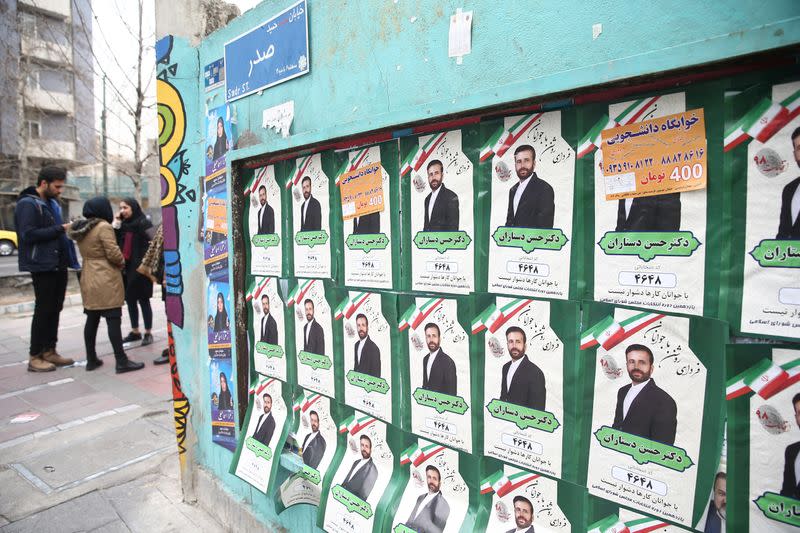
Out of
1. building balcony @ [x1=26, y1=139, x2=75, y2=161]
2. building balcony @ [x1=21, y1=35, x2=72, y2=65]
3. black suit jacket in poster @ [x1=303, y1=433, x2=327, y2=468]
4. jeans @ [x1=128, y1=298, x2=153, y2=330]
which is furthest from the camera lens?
building balcony @ [x1=26, y1=139, x2=75, y2=161]

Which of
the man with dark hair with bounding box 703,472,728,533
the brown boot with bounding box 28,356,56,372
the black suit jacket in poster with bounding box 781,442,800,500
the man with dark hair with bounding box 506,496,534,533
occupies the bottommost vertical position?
the brown boot with bounding box 28,356,56,372

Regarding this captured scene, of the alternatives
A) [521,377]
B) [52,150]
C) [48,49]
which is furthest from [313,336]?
[52,150]

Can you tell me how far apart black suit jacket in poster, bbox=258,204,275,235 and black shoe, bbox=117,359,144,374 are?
4033 millimetres

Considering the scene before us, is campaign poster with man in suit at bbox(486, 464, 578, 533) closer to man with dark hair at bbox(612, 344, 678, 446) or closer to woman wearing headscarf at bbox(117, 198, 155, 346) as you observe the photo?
man with dark hair at bbox(612, 344, 678, 446)

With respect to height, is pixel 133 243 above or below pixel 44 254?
above

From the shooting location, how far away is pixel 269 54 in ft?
6.97

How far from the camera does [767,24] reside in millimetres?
892

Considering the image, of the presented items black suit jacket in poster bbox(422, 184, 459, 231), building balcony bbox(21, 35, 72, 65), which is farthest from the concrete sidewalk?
building balcony bbox(21, 35, 72, 65)

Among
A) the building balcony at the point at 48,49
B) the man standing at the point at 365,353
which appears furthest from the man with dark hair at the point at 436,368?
the building balcony at the point at 48,49

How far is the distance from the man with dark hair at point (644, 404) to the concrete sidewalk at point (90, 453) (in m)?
2.49

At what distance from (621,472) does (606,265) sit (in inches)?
21.5

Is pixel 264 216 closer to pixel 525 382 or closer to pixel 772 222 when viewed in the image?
pixel 525 382

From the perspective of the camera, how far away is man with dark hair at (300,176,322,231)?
6.66 ft

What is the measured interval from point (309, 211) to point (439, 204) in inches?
28.3
